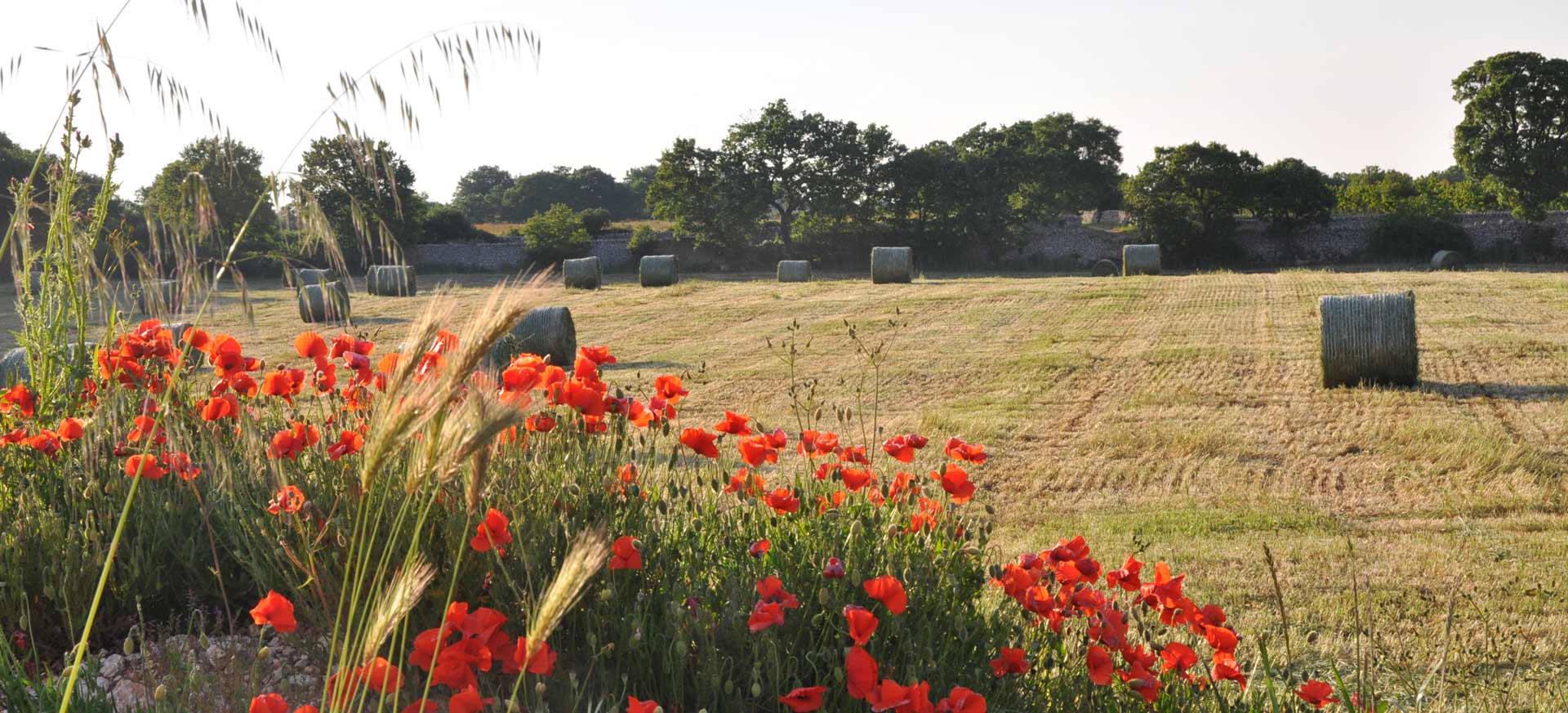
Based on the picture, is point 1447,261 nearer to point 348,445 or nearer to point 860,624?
point 348,445

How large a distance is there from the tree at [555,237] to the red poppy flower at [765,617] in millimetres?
37359

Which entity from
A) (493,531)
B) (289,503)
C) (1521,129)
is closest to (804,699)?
(493,531)

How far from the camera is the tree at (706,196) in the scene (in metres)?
41.0

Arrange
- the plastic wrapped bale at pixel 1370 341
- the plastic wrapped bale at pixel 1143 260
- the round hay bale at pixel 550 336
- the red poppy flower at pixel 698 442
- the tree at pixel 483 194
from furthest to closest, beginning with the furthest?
the tree at pixel 483 194
the plastic wrapped bale at pixel 1143 260
the round hay bale at pixel 550 336
the plastic wrapped bale at pixel 1370 341
the red poppy flower at pixel 698 442

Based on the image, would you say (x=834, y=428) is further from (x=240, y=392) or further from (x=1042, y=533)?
(x=240, y=392)

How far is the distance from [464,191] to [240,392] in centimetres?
9472

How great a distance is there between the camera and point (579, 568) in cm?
143

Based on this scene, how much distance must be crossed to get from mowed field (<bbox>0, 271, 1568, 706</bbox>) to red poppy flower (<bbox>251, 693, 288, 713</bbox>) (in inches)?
43.6

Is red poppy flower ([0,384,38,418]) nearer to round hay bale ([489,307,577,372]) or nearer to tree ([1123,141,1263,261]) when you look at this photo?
round hay bale ([489,307,577,372])

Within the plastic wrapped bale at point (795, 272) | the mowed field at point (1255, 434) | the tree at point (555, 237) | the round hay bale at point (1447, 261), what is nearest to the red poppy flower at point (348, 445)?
the mowed field at point (1255, 434)

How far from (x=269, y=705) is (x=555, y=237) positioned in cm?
3912

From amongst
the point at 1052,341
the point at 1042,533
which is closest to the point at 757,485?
the point at 1042,533

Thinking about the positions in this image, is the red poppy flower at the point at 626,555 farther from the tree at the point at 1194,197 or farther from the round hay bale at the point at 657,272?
the tree at the point at 1194,197

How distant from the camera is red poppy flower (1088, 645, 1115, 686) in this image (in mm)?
2625
